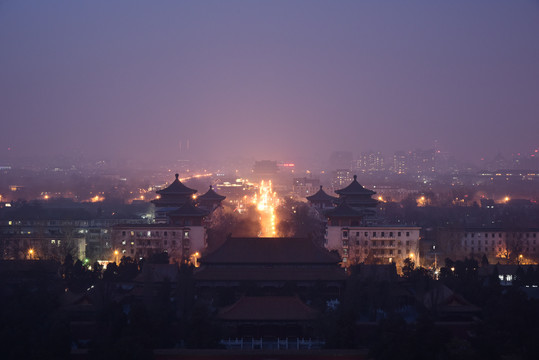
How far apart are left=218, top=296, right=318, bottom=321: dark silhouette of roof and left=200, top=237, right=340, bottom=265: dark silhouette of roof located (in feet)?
6.69

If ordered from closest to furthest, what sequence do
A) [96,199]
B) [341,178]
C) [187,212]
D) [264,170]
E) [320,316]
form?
[320,316] < [187,212] < [96,199] < [341,178] < [264,170]

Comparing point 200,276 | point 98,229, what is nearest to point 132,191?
point 98,229

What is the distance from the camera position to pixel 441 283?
53.0 ft

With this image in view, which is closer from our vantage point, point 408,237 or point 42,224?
point 408,237

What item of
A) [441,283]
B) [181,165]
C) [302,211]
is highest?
[181,165]

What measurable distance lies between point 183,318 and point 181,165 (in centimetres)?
12088

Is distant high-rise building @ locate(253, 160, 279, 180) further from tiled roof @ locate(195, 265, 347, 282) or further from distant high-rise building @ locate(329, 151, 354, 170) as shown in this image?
tiled roof @ locate(195, 265, 347, 282)

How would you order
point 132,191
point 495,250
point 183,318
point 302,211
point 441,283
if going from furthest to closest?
1. point 132,191
2. point 302,211
3. point 495,250
4. point 441,283
5. point 183,318

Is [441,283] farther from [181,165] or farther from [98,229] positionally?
[181,165]

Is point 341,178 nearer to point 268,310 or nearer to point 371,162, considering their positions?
point 371,162

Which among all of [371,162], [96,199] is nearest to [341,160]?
[371,162]

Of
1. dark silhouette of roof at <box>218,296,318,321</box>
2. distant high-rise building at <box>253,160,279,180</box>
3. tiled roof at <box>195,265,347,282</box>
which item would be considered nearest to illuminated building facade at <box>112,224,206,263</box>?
tiled roof at <box>195,265,347,282</box>

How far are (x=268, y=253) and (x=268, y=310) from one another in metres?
2.96

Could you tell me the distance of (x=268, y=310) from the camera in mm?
14523
